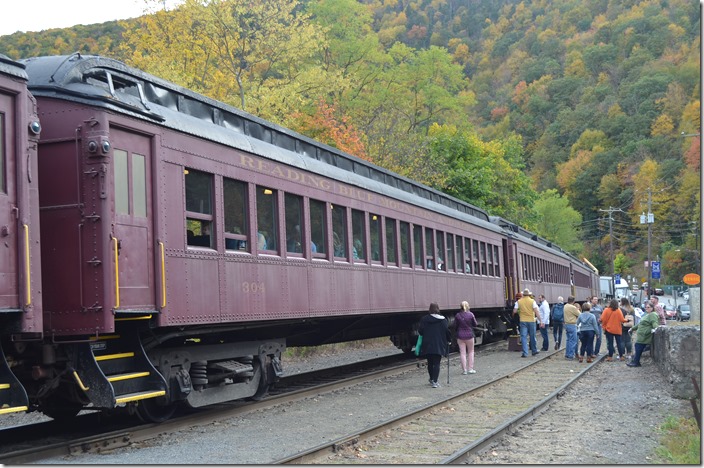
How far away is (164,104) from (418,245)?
8688 millimetres

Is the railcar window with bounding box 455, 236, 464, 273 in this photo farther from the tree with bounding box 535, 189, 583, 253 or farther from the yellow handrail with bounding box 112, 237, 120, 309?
the tree with bounding box 535, 189, 583, 253

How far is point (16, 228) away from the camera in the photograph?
7062mm

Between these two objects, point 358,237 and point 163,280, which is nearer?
point 163,280

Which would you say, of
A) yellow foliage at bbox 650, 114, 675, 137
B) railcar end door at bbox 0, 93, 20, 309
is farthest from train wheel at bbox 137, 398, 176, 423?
yellow foliage at bbox 650, 114, 675, 137

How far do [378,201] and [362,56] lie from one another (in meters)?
31.9

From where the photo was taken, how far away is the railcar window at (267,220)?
10633 mm

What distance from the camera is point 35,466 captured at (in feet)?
23.0

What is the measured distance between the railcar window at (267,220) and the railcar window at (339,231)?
6.47ft

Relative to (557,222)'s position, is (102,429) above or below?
below

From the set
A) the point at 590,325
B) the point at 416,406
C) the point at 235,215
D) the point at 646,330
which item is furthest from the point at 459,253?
the point at 235,215

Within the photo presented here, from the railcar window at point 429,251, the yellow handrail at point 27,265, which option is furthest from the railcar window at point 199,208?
the railcar window at point 429,251

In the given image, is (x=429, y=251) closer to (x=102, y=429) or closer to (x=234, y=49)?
(x=102, y=429)

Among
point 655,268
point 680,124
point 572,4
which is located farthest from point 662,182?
point 572,4

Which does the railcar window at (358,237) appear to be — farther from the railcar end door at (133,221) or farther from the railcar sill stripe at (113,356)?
the railcar sill stripe at (113,356)
